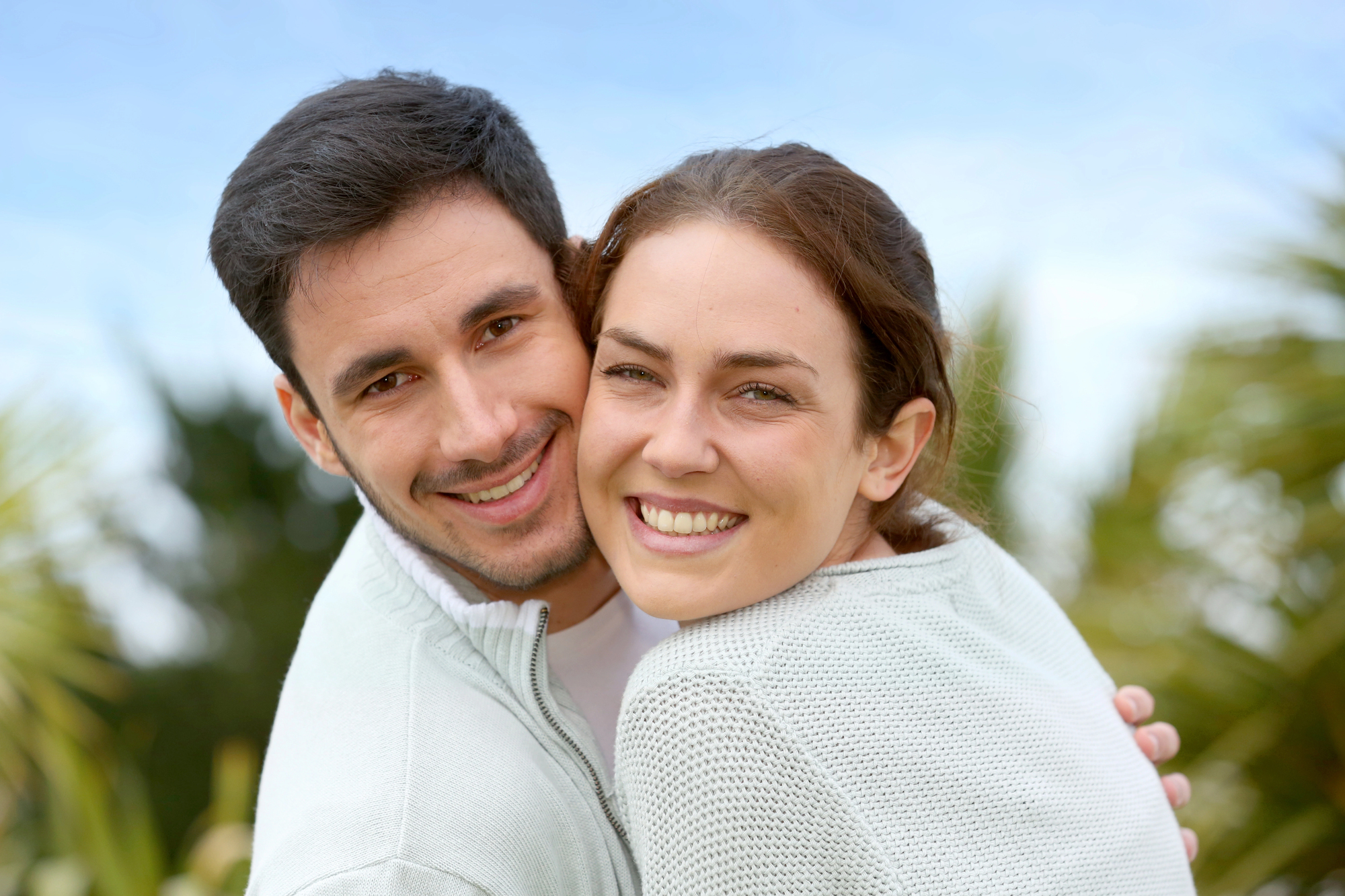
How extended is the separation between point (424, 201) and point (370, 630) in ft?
2.95

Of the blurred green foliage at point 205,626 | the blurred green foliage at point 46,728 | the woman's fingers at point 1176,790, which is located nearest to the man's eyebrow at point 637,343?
the woman's fingers at point 1176,790

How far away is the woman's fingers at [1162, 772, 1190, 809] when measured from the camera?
9.05 ft

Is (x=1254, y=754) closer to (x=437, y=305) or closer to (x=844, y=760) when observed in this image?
(x=844, y=760)

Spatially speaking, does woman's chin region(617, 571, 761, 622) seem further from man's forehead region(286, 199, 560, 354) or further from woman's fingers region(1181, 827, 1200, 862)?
woman's fingers region(1181, 827, 1200, 862)

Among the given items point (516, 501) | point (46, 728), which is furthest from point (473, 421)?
point (46, 728)

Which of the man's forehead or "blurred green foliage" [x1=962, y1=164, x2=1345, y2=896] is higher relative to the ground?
the man's forehead

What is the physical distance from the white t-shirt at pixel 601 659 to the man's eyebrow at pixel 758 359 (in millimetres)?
839

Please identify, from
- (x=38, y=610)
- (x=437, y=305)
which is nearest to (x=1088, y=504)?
(x=437, y=305)

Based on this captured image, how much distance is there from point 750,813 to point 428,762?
2.01ft

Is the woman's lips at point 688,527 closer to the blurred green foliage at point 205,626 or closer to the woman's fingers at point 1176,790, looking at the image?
the woman's fingers at point 1176,790

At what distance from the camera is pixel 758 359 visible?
1938 mm

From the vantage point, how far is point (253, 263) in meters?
2.38

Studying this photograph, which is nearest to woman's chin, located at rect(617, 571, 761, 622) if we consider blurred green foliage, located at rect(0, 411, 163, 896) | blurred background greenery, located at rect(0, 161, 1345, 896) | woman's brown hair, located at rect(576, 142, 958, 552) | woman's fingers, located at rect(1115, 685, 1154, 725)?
woman's brown hair, located at rect(576, 142, 958, 552)

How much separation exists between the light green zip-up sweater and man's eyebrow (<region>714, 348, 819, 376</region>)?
2.17ft
